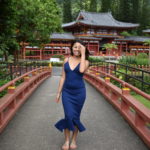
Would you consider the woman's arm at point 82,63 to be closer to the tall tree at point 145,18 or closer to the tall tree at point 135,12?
the tall tree at point 145,18

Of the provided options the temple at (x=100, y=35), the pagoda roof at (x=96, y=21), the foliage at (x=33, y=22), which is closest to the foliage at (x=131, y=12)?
the pagoda roof at (x=96, y=21)

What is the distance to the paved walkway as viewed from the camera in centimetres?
421

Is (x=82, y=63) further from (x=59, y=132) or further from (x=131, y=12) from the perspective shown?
(x=131, y=12)

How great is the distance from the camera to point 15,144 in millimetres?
4254

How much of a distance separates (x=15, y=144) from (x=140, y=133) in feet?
7.57

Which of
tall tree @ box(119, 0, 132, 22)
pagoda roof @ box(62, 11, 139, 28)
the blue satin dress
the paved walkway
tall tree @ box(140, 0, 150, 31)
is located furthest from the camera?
tall tree @ box(140, 0, 150, 31)

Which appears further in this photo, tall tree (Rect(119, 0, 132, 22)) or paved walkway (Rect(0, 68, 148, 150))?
tall tree (Rect(119, 0, 132, 22))

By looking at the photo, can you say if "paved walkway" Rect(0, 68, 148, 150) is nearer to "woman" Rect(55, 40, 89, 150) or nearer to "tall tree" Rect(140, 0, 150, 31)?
"woman" Rect(55, 40, 89, 150)

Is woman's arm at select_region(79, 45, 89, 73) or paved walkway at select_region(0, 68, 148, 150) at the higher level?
woman's arm at select_region(79, 45, 89, 73)

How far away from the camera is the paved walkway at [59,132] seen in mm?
4207

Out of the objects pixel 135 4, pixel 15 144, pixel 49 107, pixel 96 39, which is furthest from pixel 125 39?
pixel 15 144

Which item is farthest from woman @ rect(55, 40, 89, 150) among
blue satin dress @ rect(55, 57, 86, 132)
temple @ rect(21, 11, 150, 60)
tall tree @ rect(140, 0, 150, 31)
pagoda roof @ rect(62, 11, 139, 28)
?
tall tree @ rect(140, 0, 150, 31)

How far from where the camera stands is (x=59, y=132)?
4840mm

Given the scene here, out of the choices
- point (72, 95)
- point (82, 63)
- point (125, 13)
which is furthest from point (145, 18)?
point (72, 95)
